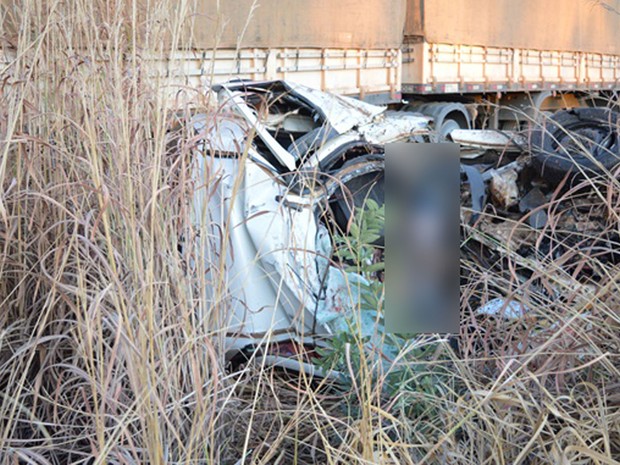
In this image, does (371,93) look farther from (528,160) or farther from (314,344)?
(314,344)

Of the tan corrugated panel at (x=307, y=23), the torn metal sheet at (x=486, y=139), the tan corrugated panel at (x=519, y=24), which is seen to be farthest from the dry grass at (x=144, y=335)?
the tan corrugated panel at (x=519, y=24)

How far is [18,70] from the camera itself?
7.18 ft

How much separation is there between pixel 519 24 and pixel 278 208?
35.3 feet

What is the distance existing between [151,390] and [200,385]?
0.15 m

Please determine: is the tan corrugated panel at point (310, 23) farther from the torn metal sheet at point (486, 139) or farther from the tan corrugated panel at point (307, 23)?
the torn metal sheet at point (486, 139)

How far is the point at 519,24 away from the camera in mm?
12086

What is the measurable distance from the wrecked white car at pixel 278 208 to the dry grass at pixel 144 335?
0.15 metres

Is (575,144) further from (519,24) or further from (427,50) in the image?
(519,24)

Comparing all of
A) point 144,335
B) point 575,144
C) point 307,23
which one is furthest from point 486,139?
point 144,335

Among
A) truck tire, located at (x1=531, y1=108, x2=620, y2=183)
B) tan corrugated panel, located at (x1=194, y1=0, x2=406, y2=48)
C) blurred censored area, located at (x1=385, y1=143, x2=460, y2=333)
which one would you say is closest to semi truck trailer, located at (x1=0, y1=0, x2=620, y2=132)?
tan corrugated panel, located at (x1=194, y1=0, x2=406, y2=48)

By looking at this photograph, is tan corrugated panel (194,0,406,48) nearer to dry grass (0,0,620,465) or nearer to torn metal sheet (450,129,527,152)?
torn metal sheet (450,129,527,152)

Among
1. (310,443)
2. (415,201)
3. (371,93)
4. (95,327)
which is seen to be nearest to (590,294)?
(415,201)

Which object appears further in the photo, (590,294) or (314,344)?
(314,344)

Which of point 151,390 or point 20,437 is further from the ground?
point 151,390
